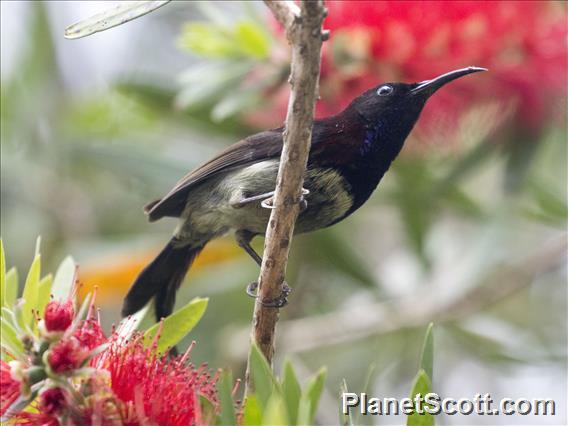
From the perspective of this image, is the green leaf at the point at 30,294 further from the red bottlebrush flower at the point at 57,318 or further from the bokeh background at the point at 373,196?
the bokeh background at the point at 373,196

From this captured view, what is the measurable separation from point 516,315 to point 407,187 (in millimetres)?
1299

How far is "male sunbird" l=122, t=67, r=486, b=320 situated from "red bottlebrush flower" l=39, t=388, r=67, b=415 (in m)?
0.99

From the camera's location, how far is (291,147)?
204 cm

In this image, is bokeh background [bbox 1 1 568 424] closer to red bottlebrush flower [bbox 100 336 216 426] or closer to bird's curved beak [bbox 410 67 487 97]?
bird's curved beak [bbox 410 67 487 97]

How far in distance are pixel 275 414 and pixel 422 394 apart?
39 centimetres

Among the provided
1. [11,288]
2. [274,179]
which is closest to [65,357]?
[11,288]

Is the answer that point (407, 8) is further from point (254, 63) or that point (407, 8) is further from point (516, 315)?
point (516, 315)

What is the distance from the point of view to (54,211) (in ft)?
14.8

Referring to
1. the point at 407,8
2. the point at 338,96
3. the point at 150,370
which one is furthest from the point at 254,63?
the point at 150,370

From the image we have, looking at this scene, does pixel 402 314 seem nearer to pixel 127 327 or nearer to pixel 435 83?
pixel 435 83

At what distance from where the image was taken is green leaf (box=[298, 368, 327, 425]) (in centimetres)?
170

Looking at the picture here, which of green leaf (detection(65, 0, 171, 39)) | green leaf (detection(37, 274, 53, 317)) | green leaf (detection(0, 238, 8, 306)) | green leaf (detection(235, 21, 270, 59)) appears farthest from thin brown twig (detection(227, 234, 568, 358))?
green leaf (detection(65, 0, 171, 39))

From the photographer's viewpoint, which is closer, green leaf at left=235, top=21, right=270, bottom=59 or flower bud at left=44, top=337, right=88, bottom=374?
flower bud at left=44, top=337, right=88, bottom=374

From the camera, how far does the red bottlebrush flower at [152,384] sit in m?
1.95
